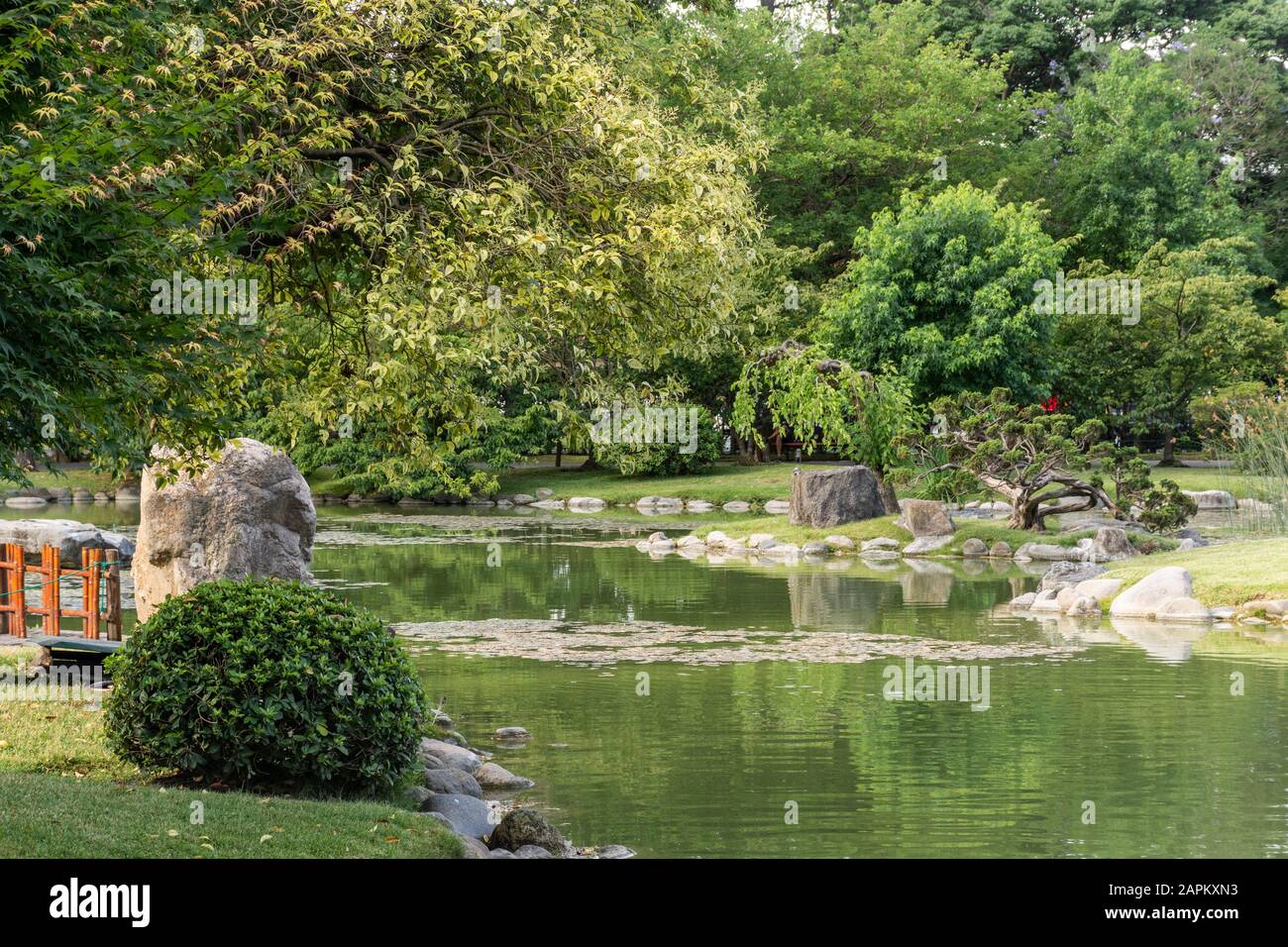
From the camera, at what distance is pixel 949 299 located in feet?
119

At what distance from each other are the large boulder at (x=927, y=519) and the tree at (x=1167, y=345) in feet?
36.8

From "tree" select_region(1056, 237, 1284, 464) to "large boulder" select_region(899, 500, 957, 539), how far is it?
11.2 metres

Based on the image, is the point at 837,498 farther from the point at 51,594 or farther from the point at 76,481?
the point at 76,481

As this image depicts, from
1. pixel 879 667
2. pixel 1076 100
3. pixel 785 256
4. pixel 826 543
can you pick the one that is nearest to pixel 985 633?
pixel 879 667

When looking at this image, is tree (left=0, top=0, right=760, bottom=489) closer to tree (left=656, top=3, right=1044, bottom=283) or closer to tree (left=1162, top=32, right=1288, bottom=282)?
tree (left=656, top=3, right=1044, bottom=283)

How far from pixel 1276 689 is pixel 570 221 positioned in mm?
8854

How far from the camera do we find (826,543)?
29812 mm

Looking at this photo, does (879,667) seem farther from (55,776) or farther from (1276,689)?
(55,776)

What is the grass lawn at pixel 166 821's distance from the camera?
743 centimetres

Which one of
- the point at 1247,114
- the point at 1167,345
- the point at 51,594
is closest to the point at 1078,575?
the point at 51,594

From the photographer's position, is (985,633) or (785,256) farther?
(785,256)

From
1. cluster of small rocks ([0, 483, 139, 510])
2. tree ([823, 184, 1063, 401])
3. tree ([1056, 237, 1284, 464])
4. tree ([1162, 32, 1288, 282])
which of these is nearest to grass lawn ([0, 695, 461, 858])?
tree ([823, 184, 1063, 401])

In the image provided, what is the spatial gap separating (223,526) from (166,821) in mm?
6842
